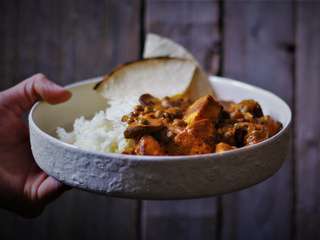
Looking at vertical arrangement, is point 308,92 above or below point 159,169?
below

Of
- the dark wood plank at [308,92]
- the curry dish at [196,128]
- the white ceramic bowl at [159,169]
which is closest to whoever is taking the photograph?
the white ceramic bowl at [159,169]

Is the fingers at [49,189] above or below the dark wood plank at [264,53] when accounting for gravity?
below

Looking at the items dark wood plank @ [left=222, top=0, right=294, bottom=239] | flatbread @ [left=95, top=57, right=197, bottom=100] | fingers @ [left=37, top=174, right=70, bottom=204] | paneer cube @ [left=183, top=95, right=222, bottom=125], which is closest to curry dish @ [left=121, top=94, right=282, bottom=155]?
paneer cube @ [left=183, top=95, right=222, bottom=125]

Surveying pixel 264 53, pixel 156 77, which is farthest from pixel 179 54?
pixel 264 53

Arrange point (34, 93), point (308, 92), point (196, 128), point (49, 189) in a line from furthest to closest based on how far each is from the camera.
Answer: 1. point (308, 92)
2. point (34, 93)
3. point (49, 189)
4. point (196, 128)

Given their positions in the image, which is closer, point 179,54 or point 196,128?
point 196,128

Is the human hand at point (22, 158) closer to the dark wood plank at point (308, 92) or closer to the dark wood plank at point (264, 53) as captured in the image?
the dark wood plank at point (264, 53)

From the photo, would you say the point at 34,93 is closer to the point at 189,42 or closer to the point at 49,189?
the point at 49,189

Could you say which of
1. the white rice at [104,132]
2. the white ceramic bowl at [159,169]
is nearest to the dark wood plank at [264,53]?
the white rice at [104,132]
